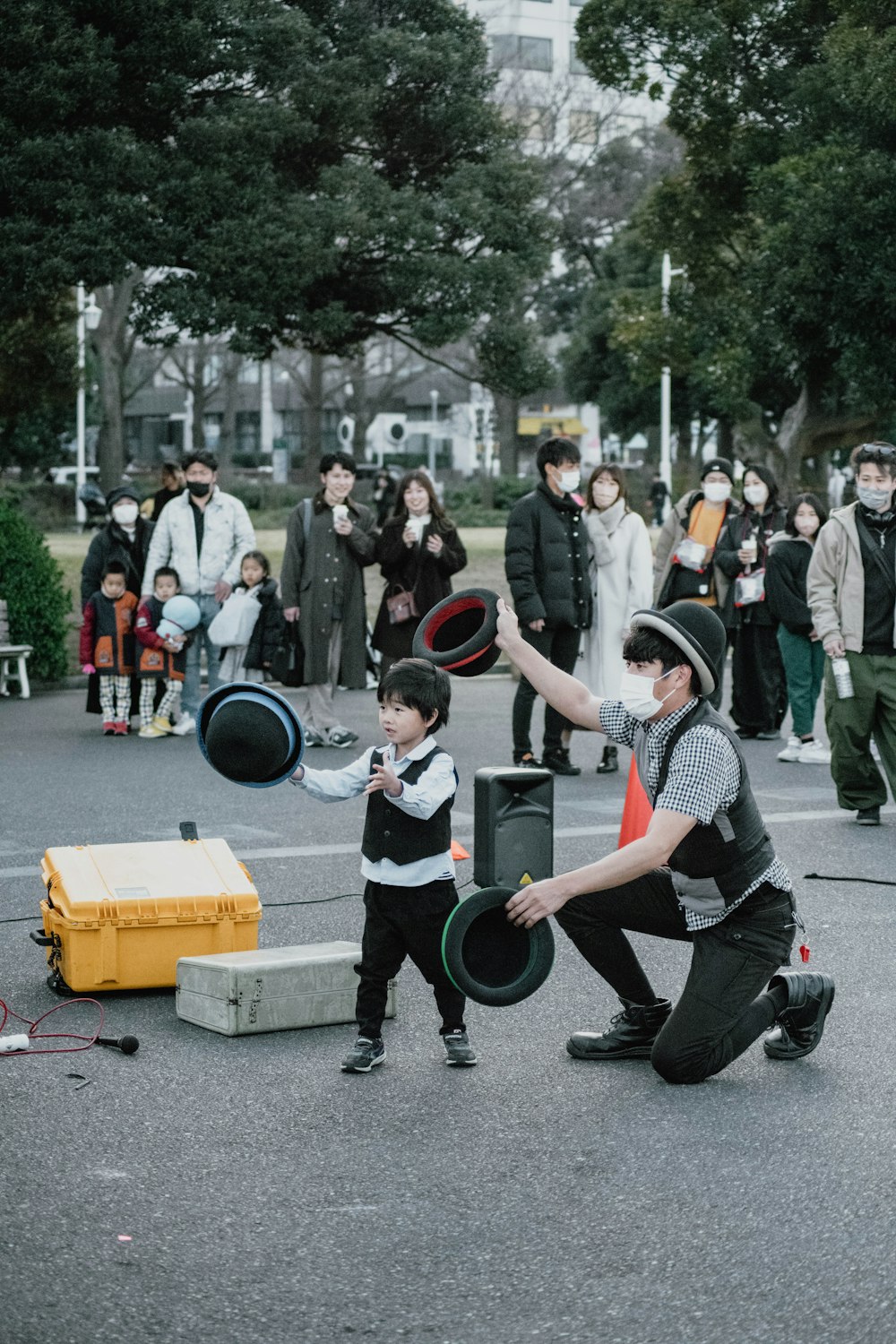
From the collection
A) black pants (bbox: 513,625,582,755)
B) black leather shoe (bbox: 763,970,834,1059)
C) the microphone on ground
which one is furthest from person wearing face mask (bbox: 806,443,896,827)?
the microphone on ground

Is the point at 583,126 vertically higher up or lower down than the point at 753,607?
higher up

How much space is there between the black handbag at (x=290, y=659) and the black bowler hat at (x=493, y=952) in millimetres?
7333

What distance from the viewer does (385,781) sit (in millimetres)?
5094

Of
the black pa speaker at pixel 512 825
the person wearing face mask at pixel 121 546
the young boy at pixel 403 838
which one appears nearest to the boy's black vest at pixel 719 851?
the young boy at pixel 403 838

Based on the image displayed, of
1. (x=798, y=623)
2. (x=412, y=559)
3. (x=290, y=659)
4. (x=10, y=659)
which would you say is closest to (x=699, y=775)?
(x=412, y=559)

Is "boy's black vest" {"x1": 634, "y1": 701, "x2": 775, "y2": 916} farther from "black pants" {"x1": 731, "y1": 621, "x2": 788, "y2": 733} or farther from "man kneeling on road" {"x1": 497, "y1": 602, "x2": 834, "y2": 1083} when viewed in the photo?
"black pants" {"x1": 731, "y1": 621, "x2": 788, "y2": 733}

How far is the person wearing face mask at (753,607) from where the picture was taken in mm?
12797

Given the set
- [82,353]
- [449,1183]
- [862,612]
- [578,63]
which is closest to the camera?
[449,1183]

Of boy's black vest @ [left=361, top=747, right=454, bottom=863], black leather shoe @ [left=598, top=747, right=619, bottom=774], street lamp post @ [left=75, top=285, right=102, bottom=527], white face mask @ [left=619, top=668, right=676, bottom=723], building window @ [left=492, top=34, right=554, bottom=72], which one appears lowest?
black leather shoe @ [left=598, top=747, right=619, bottom=774]

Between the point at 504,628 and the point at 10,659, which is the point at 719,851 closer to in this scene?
the point at 504,628

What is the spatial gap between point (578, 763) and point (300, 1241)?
813cm

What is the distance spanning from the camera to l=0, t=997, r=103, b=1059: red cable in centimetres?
549

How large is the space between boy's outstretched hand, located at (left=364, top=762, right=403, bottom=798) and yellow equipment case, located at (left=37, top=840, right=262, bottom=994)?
4.04 feet

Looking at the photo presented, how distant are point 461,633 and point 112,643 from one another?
7.88 metres
